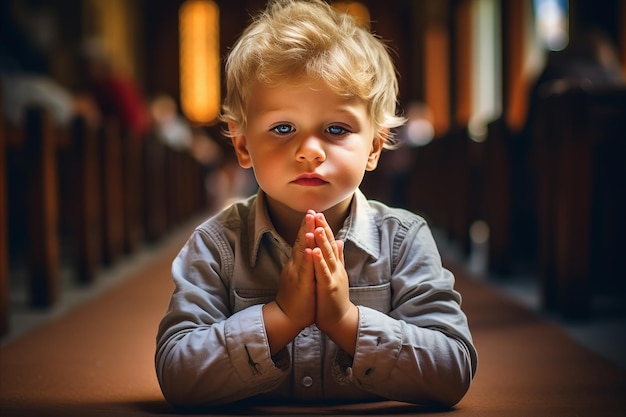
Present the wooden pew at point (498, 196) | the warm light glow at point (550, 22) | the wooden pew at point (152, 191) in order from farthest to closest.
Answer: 1. the warm light glow at point (550, 22)
2. the wooden pew at point (152, 191)
3. the wooden pew at point (498, 196)

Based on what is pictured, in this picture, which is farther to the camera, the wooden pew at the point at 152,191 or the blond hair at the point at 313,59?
the wooden pew at the point at 152,191

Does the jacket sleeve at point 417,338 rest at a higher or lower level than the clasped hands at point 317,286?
lower

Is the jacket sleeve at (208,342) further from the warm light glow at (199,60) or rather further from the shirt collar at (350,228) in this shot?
the warm light glow at (199,60)

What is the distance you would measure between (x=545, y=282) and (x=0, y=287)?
185cm

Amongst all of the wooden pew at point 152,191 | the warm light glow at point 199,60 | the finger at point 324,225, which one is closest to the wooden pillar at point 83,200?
the wooden pew at point 152,191

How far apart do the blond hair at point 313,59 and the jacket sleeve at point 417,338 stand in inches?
9.8

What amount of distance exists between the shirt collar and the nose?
166mm

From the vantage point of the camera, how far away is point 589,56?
3.95m

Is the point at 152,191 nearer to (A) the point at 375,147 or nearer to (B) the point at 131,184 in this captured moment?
(B) the point at 131,184

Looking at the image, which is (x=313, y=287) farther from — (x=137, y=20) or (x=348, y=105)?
(x=137, y=20)

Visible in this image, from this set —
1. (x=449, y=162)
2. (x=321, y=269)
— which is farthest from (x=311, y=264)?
(x=449, y=162)

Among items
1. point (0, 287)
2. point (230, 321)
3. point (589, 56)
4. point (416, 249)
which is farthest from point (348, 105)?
point (589, 56)

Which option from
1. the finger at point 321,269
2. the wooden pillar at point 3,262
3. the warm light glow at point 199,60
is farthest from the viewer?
the warm light glow at point 199,60

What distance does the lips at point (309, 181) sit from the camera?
1312mm
